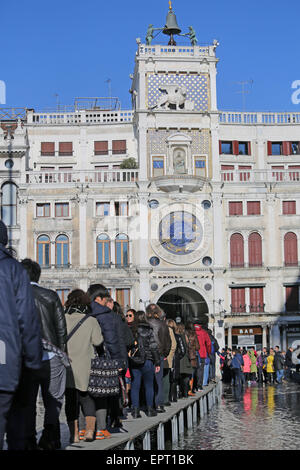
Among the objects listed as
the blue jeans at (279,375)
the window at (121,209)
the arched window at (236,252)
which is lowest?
the blue jeans at (279,375)

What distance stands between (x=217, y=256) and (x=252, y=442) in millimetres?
34138

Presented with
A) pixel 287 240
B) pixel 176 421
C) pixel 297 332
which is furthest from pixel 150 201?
pixel 176 421

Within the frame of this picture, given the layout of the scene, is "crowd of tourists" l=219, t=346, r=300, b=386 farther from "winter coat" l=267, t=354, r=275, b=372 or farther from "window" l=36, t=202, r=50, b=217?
"window" l=36, t=202, r=50, b=217

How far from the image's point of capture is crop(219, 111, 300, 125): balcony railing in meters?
51.9

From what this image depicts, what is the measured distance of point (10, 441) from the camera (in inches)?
280

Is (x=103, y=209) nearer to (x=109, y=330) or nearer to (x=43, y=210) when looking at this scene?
(x=43, y=210)

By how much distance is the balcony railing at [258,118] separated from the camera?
5191cm

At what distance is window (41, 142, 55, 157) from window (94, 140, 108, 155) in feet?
9.05

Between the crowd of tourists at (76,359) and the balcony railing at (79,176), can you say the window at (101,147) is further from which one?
the crowd of tourists at (76,359)

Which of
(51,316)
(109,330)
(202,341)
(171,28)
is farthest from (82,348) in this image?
(171,28)

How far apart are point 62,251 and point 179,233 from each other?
693 cm

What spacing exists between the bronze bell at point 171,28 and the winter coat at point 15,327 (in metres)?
47.5

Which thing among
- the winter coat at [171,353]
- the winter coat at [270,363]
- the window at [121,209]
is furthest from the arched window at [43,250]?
the winter coat at [171,353]

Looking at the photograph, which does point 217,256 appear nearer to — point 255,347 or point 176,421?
point 255,347
